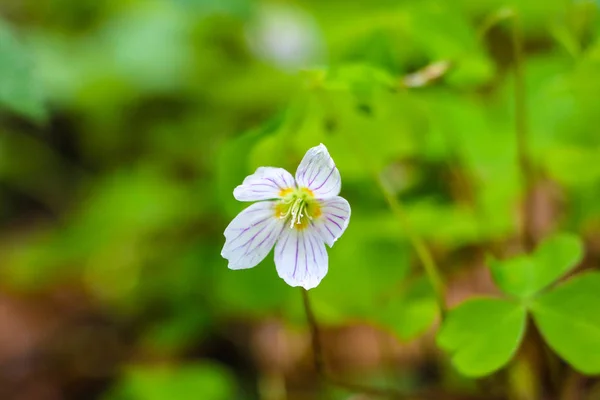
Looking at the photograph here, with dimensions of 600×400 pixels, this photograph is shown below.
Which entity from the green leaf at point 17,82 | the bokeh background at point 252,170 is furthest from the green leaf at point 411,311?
the green leaf at point 17,82

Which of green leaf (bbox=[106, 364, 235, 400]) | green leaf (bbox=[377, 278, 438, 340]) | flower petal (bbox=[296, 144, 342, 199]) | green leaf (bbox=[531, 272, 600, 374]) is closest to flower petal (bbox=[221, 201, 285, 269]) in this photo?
flower petal (bbox=[296, 144, 342, 199])

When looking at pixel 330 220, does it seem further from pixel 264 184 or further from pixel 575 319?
pixel 575 319

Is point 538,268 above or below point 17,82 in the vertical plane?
below

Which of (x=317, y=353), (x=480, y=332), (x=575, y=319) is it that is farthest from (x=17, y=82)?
(x=575, y=319)

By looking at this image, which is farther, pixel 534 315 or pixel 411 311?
pixel 411 311

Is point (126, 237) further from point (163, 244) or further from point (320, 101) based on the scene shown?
point (320, 101)

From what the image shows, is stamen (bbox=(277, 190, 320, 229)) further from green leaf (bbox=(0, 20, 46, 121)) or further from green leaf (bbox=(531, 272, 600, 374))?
green leaf (bbox=(0, 20, 46, 121))
